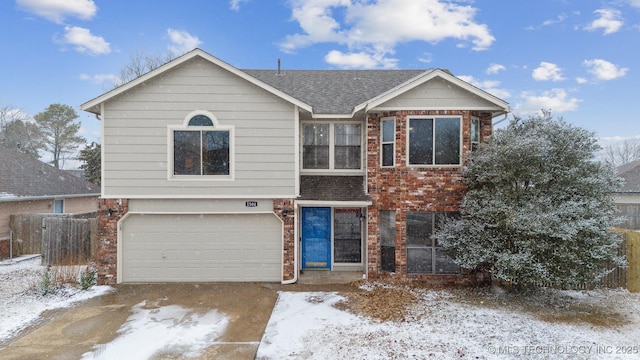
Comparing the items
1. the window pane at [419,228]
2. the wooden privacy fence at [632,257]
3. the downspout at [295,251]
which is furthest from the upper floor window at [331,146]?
the wooden privacy fence at [632,257]

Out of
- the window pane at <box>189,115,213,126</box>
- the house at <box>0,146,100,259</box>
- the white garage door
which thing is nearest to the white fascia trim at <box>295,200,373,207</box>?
the white garage door

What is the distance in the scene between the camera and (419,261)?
9336 millimetres

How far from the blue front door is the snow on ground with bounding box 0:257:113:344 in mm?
5670

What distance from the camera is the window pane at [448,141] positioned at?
9078mm

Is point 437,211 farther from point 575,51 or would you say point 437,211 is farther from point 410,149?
point 575,51

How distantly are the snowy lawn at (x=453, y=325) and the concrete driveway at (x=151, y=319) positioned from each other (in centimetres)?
48

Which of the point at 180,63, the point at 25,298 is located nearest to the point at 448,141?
the point at 180,63

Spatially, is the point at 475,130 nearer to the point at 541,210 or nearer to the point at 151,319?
the point at 541,210

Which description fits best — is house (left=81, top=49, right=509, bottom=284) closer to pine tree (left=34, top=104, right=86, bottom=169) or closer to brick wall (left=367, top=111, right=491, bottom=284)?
brick wall (left=367, top=111, right=491, bottom=284)

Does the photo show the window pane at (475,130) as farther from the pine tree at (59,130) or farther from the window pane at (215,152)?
the pine tree at (59,130)

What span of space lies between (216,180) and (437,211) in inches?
252

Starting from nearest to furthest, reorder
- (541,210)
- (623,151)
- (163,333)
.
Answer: (163,333) → (541,210) → (623,151)

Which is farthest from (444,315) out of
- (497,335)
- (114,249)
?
(114,249)

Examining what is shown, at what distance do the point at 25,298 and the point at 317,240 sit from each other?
308 inches
